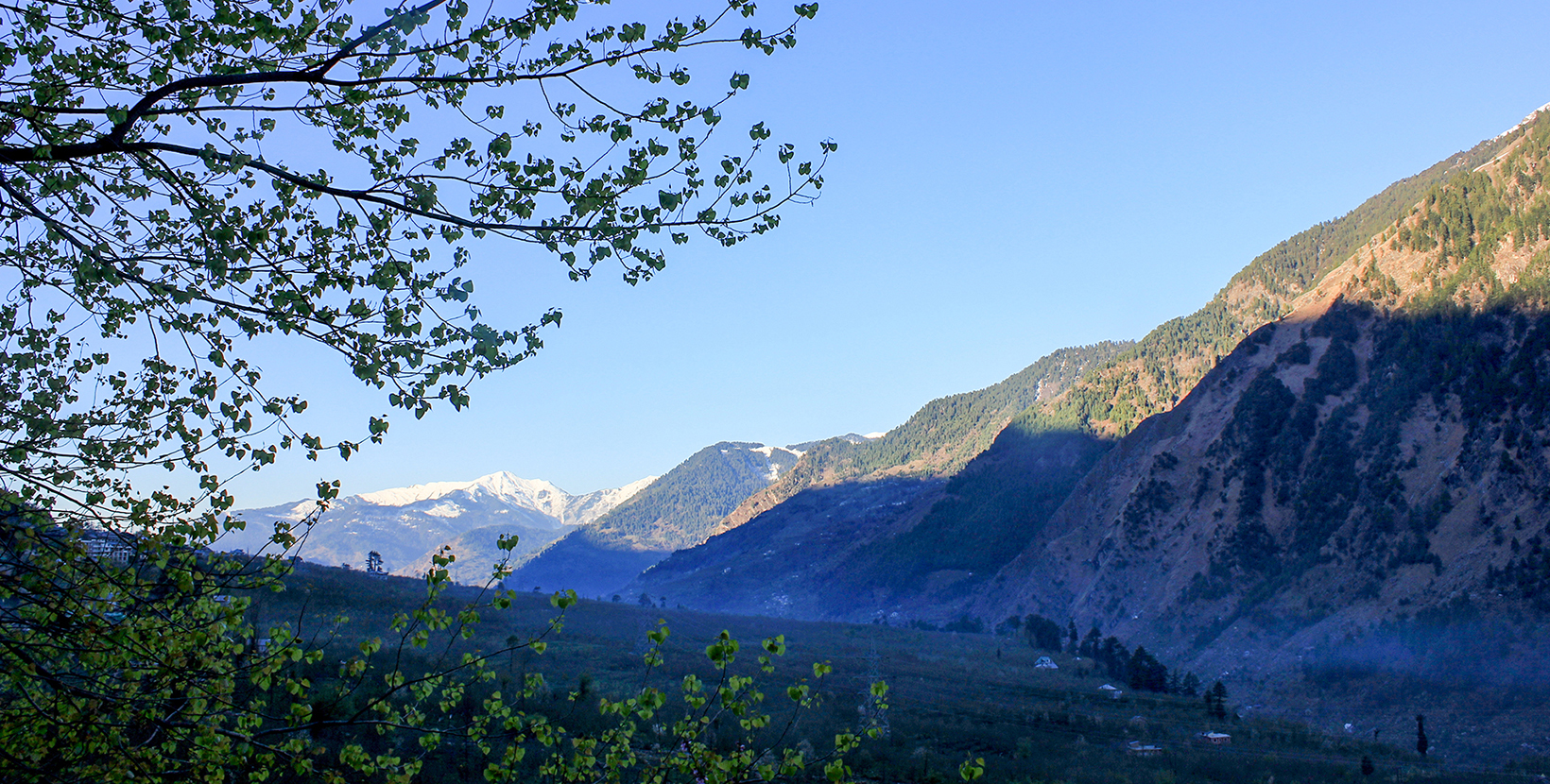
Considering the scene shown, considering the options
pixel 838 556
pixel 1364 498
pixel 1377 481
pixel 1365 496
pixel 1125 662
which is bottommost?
pixel 1125 662

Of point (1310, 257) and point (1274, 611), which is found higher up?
point (1310, 257)

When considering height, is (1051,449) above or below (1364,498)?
above

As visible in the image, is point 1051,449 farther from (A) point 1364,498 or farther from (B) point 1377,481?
(B) point 1377,481

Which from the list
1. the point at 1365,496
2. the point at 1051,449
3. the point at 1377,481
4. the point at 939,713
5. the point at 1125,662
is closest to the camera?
the point at 939,713

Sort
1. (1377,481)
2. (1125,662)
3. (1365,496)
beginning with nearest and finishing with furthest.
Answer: (1125,662) → (1377,481) → (1365,496)

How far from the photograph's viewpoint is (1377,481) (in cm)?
5406

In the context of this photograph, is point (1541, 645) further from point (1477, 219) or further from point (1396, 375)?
point (1477, 219)

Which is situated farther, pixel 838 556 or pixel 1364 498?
pixel 838 556

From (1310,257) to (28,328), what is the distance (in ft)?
497

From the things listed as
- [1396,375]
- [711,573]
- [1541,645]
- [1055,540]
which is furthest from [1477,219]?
[711,573]

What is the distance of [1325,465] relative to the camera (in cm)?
5919

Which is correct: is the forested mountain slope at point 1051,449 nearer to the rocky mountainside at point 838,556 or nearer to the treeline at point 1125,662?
the rocky mountainside at point 838,556

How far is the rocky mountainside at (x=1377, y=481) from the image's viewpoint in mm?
42438

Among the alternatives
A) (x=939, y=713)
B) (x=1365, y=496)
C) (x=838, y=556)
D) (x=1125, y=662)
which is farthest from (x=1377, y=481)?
(x=838, y=556)
